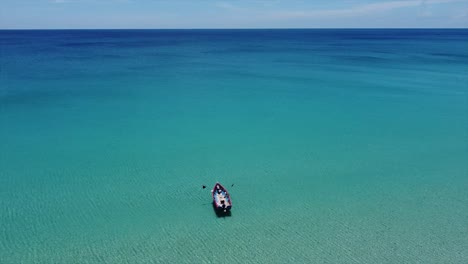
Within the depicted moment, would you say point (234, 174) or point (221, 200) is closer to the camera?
point (221, 200)

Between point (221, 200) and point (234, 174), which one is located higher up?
point (221, 200)

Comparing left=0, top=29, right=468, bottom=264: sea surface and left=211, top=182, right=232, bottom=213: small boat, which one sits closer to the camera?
left=0, top=29, right=468, bottom=264: sea surface

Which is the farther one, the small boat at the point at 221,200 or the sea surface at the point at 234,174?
the small boat at the point at 221,200

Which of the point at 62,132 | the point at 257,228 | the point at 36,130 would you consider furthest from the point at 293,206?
the point at 36,130
